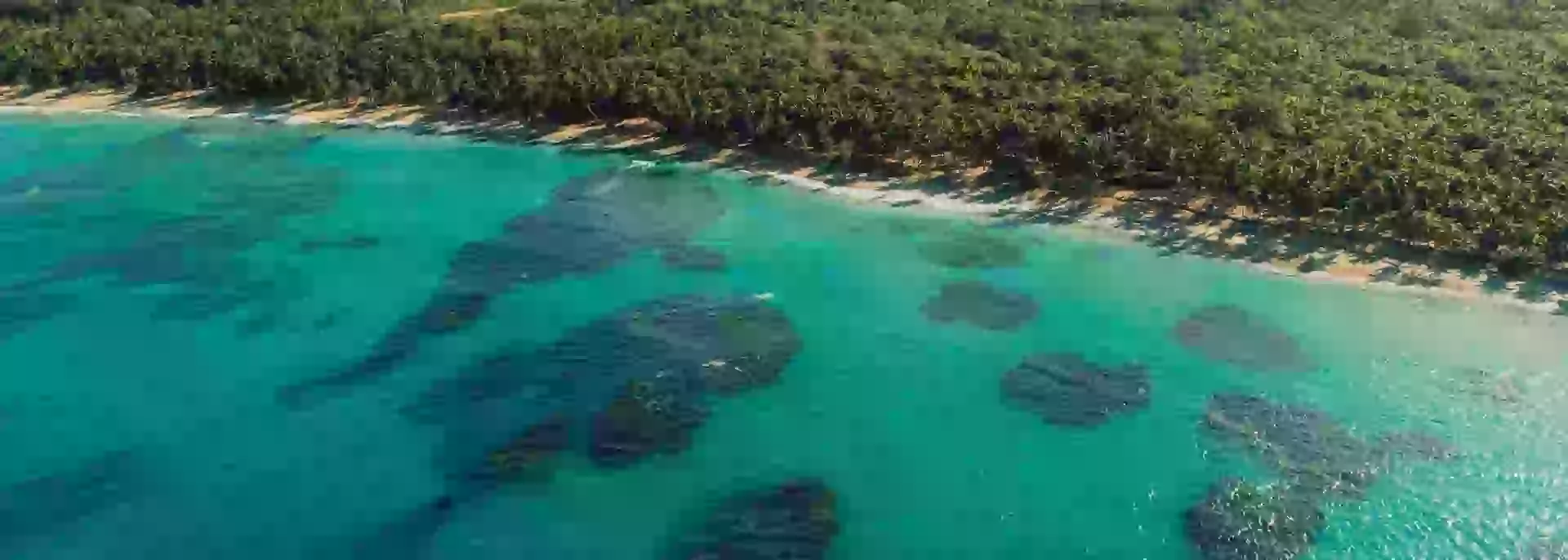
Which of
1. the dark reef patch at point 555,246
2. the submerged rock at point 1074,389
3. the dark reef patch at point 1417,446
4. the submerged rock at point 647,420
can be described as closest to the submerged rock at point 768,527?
the submerged rock at point 647,420

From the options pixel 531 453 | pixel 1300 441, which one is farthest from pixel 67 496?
pixel 1300 441

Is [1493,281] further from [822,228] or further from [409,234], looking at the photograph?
[409,234]

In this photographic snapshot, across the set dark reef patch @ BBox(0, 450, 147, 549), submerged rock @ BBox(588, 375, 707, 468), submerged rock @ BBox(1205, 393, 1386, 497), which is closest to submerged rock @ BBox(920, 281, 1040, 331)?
submerged rock @ BBox(1205, 393, 1386, 497)

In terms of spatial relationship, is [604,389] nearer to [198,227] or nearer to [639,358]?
[639,358]

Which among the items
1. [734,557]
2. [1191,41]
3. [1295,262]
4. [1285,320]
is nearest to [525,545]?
[734,557]

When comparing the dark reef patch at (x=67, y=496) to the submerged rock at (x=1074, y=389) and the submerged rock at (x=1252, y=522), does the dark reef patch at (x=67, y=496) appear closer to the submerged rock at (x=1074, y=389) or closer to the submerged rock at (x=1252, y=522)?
the submerged rock at (x=1074, y=389)
